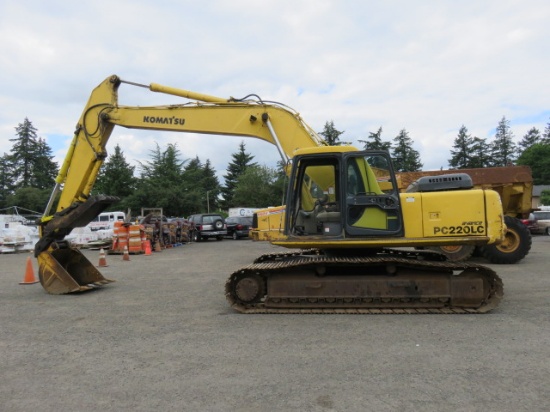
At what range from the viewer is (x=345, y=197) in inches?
255

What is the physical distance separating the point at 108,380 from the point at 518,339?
472 cm

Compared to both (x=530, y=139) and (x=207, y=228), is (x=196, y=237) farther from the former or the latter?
(x=530, y=139)

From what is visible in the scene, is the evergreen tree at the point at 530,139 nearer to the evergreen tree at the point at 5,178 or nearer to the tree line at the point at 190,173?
the tree line at the point at 190,173

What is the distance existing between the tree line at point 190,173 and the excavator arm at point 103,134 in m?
39.3

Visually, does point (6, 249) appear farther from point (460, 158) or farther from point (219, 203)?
point (460, 158)

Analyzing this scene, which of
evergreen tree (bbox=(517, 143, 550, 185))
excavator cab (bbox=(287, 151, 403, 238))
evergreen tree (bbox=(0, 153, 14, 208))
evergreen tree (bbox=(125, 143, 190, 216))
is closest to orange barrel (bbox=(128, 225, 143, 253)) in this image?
excavator cab (bbox=(287, 151, 403, 238))

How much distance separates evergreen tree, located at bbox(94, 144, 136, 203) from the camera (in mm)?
50000

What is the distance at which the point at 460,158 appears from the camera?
265ft

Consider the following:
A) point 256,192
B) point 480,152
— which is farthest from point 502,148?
point 256,192

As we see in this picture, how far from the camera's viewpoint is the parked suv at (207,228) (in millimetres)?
25234

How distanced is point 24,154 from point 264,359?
285 feet

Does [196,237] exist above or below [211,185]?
below

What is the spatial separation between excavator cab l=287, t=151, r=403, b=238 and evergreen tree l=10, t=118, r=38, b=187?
79.8 meters

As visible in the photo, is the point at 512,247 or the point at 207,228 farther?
the point at 207,228
